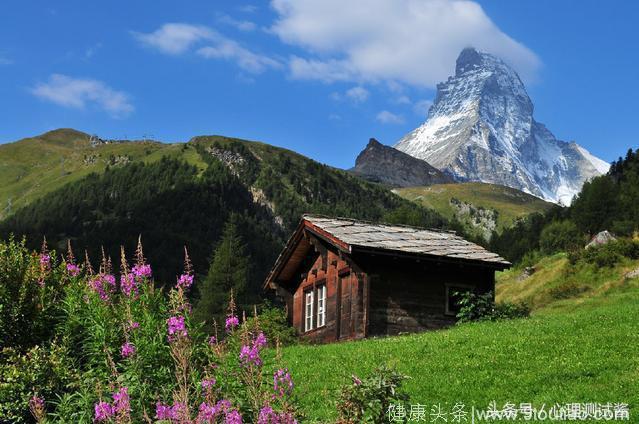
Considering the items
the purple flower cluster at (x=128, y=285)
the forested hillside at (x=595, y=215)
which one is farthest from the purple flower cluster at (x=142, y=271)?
the forested hillside at (x=595, y=215)

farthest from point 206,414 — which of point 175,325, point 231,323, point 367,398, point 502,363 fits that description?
point 502,363

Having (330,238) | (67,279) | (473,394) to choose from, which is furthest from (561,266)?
(67,279)

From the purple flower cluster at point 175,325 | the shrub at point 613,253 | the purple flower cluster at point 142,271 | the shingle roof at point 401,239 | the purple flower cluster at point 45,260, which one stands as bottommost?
the purple flower cluster at point 175,325

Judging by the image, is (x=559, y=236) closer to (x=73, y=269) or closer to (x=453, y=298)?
(x=453, y=298)

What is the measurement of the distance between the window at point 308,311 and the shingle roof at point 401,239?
140 inches

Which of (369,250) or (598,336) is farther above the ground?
(369,250)

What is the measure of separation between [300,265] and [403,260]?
25.4 feet

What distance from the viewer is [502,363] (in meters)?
21.8

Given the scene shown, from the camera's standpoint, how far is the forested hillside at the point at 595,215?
92.1 metres

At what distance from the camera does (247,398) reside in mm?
11039

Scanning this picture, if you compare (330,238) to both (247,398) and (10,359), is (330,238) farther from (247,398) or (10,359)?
(247,398)

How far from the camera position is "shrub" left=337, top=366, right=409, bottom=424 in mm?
11047

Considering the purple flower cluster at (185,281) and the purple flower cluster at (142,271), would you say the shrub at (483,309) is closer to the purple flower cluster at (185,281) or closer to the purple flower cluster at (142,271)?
the purple flower cluster at (142,271)

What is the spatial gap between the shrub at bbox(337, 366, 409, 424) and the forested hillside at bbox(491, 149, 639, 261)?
2938 inches
